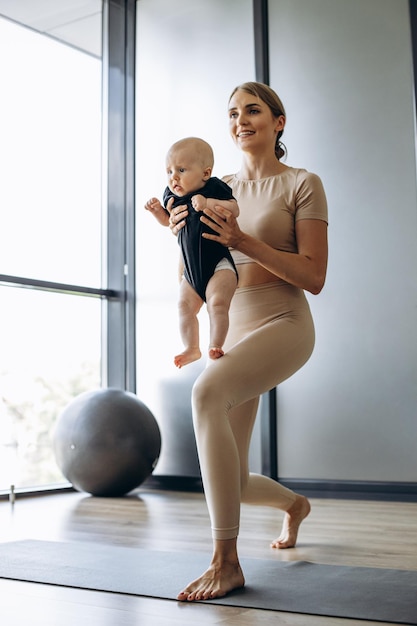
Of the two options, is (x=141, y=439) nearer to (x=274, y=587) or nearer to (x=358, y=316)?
(x=358, y=316)

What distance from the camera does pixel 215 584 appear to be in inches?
78.4

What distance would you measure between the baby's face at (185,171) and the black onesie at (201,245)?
0.02 meters

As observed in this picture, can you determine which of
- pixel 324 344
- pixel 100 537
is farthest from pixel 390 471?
pixel 100 537

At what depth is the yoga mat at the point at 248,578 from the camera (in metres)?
1.87

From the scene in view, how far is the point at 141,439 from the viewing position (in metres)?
4.30

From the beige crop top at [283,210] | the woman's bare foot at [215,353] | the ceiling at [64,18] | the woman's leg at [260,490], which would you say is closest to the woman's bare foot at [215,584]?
the woman's leg at [260,490]

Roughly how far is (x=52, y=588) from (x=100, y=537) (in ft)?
3.01

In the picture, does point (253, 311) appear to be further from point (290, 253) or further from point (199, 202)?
point (199, 202)

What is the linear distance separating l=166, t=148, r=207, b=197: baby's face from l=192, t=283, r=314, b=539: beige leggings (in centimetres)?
37

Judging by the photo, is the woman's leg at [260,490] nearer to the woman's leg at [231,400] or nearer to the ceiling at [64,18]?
the woman's leg at [231,400]

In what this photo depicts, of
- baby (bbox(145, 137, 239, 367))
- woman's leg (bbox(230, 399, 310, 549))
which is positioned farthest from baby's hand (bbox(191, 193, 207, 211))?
woman's leg (bbox(230, 399, 310, 549))

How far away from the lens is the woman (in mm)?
2010

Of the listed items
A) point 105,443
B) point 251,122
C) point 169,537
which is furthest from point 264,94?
point 105,443

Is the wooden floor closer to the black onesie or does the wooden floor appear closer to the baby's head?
the black onesie
